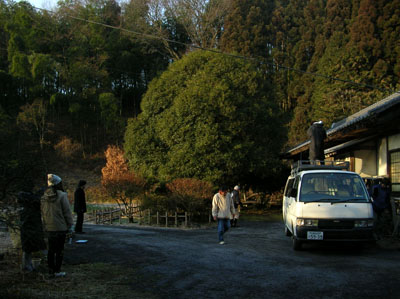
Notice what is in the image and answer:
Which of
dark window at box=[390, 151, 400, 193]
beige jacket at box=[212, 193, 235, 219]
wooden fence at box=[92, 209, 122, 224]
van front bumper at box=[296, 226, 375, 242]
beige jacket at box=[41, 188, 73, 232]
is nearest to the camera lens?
beige jacket at box=[41, 188, 73, 232]

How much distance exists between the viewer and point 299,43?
43.5 meters

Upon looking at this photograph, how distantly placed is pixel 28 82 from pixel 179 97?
2794 cm

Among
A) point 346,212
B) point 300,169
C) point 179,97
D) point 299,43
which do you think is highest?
point 299,43

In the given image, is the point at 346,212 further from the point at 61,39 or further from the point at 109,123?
the point at 61,39

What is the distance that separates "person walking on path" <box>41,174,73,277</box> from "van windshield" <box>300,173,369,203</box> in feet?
17.9

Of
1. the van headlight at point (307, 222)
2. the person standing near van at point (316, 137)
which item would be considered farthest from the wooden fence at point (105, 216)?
the van headlight at point (307, 222)

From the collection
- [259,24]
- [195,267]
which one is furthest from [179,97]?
[259,24]

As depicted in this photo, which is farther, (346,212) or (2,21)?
(2,21)

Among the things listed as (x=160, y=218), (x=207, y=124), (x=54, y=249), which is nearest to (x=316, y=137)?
(x=160, y=218)

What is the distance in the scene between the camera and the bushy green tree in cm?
2130

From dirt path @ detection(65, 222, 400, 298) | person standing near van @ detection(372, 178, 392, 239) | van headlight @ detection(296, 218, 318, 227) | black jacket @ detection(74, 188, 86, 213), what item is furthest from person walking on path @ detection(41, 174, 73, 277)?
person standing near van @ detection(372, 178, 392, 239)

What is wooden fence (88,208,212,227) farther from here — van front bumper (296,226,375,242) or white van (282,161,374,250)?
van front bumper (296,226,375,242)

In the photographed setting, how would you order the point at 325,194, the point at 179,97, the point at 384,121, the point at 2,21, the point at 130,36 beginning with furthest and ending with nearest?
the point at 130,36 < the point at 2,21 < the point at 179,97 < the point at 384,121 < the point at 325,194

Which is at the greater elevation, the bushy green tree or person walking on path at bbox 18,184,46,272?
the bushy green tree
